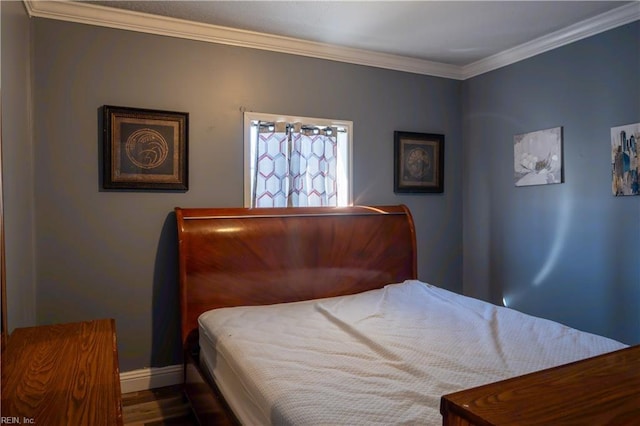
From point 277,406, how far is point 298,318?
951mm

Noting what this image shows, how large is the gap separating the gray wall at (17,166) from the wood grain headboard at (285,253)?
31.9 inches

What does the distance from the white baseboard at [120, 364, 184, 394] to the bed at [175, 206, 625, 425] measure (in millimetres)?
271

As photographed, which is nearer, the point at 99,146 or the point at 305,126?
the point at 99,146

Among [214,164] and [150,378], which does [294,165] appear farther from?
[150,378]

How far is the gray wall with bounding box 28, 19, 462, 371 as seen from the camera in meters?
2.46

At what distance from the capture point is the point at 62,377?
4.32 feet

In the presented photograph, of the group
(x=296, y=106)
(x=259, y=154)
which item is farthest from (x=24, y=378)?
(x=296, y=106)

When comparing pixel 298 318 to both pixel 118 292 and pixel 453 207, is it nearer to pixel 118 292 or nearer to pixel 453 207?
pixel 118 292

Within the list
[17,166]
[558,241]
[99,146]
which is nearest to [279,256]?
[99,146]

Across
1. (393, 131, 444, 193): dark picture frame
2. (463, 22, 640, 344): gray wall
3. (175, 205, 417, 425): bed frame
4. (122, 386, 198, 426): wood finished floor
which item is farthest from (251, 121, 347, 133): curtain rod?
(122, 386, 198, 426): wood finished floor

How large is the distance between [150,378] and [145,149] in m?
1.54

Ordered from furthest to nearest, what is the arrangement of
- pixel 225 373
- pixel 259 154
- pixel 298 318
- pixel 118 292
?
pixel 259 154
pixel 118 292
pixel 298 318
pixel 225 373

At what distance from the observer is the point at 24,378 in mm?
1305

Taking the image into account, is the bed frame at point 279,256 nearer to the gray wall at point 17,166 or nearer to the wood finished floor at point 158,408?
the wood finished floor at point 158,408
